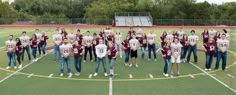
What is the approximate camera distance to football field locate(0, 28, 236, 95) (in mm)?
15586

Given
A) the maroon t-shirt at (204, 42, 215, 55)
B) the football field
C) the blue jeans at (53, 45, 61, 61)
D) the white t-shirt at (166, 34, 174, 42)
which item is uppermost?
the white t-shirt at (166, 34, 174, 42)

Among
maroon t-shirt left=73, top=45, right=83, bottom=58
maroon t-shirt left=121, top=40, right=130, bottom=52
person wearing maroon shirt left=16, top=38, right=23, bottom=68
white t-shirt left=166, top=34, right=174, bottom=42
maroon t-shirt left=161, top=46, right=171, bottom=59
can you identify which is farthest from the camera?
white t-shirt left=166, top=34, right=174, bottom=42

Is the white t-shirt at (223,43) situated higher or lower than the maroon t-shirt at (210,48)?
higher

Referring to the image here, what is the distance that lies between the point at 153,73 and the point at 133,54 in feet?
8.28

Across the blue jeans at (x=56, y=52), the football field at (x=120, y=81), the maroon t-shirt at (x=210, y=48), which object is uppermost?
the maroon t-shirt at (x=210, y=48)

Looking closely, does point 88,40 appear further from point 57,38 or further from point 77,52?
point 77,52

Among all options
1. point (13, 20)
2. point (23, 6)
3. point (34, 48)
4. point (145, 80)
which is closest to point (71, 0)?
point (23, 6)

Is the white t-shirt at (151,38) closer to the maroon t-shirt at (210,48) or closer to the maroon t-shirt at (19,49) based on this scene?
the maroon t-shirt at (210,48)

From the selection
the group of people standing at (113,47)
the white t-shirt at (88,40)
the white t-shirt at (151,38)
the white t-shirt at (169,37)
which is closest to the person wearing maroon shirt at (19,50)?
the group of people standing at (113,47)

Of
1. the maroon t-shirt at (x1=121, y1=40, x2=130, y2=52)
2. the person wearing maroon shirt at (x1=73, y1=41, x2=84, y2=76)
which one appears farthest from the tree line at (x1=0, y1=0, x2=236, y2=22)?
the person wearing maroon shirt at (x1=73, y1=41, x2=84, y2=76)

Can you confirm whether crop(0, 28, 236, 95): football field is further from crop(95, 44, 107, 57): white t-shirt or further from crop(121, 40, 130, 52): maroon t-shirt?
crop(95, 44, 107, 57): white t-shirt

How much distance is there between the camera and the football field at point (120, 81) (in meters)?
15.6

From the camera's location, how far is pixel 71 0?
382ft

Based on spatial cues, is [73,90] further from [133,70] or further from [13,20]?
[13,20]
